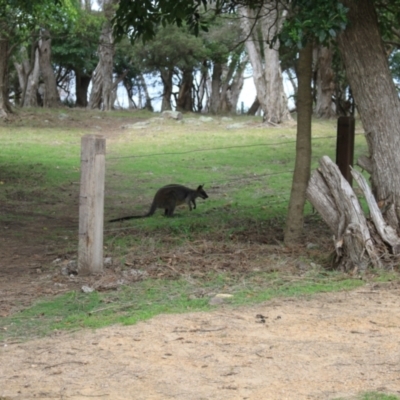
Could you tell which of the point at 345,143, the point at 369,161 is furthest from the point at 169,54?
the point at 369,161

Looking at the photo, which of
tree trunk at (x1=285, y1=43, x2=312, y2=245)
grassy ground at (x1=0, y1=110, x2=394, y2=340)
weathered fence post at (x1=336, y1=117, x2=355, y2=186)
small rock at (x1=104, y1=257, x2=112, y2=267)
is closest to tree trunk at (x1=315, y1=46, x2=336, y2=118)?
grassy ground at (x1=0, y1=110, x2=394, y2=340)

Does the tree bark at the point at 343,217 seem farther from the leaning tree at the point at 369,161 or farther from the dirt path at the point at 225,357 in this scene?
the dirt path at the point at 225,357

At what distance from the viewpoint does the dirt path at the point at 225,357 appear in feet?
15.9

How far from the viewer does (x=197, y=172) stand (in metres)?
17.8

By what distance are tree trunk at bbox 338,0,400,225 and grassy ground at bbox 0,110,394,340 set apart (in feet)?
3.66

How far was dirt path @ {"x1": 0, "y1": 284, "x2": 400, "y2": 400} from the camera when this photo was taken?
4.83 metres

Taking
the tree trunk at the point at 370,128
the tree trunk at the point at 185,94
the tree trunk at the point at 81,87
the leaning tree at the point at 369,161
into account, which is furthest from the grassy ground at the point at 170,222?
the tree trunk at the point at 81,87

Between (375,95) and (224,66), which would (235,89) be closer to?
(224,66)

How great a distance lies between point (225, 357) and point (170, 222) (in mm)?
6281

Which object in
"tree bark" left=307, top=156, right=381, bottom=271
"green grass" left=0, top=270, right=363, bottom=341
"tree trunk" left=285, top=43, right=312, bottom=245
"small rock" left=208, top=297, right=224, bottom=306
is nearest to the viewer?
"green grass" left=0, top=270, right=363, bottom=341

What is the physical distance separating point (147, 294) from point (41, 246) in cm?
343

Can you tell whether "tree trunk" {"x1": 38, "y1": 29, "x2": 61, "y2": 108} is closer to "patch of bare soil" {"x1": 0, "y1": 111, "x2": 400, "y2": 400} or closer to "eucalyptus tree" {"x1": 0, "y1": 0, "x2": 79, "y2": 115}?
"eucalyptus tree" {"x1": 0, "y1": 0, "x2": 79, "y2": 115}

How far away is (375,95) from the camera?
8594 millimetres

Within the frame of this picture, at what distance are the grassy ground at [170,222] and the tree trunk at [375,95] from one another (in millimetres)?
1117
